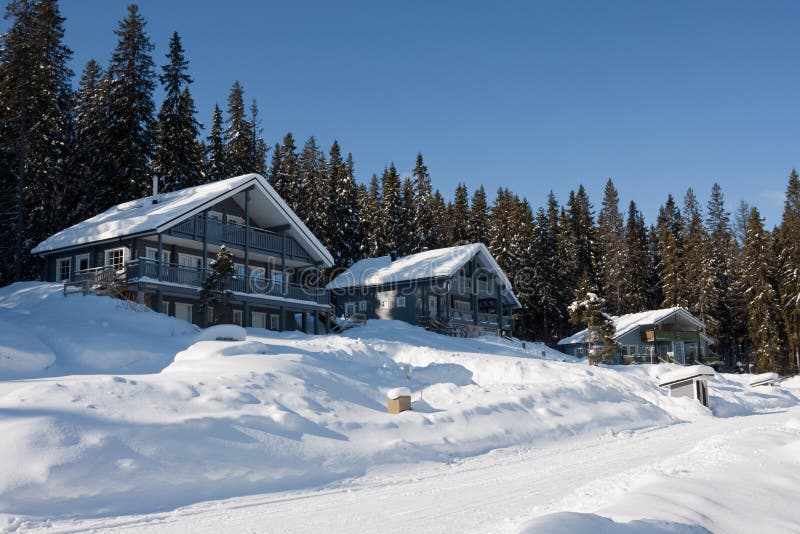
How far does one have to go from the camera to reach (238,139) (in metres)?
54.2

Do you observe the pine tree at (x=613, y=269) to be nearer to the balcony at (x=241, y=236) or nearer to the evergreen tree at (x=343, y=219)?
the evergreen tree at (x=343, y=219)

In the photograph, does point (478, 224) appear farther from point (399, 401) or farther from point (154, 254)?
point (399, 401)

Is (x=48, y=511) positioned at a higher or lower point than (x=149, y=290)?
lower

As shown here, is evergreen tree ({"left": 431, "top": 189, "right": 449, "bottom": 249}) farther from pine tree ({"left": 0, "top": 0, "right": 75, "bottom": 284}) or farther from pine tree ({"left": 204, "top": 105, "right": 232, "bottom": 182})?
pine tree ({"left": 0, "top": 0, "right": 75, "bottom": 284})

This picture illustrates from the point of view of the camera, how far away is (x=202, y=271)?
31.5 metres

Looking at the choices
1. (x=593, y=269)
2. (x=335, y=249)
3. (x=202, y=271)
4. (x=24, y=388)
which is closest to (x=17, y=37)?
(x=202, y=271)

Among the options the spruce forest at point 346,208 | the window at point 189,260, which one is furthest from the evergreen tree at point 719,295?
the window at point 189,260

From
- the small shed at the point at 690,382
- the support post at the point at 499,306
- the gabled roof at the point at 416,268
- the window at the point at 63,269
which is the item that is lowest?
the small shed at the point at 690,382

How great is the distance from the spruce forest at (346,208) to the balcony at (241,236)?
12818 mm

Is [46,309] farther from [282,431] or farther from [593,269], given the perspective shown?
[593,269]

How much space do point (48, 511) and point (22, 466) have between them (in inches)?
37.0

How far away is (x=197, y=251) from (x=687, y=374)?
2422 centimetres

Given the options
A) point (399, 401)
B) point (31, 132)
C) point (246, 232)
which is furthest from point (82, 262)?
point (399, 401)

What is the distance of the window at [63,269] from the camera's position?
113ft
